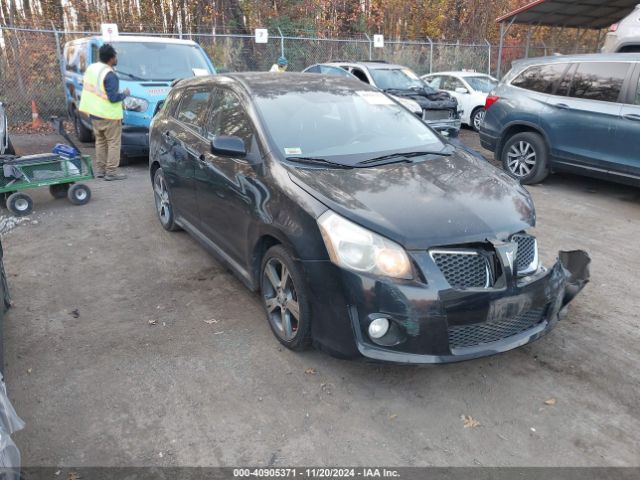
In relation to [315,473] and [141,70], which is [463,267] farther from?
[141,70]

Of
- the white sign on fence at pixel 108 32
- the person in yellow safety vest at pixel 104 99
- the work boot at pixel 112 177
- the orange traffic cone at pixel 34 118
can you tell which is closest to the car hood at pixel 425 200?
the person in yellow safety vest at pixel 104 99

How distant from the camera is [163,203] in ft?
19.2

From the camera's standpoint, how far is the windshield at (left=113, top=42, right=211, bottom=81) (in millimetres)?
9008

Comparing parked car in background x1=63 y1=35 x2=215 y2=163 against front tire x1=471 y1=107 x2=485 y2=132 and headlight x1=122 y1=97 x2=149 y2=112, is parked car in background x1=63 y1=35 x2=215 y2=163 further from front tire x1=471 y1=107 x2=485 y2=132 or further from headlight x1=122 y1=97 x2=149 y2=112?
front tire x1=471 y1=107 x2=485 y2=132

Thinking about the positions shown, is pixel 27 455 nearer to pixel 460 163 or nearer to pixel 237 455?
pixel 237 455

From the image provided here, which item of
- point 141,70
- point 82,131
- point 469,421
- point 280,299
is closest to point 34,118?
point 82,131

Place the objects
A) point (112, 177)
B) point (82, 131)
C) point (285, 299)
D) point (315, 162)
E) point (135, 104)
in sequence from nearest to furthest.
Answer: point (285, 299), point (315, 162), point (112, 177), point (135, 104), point (82, 131)

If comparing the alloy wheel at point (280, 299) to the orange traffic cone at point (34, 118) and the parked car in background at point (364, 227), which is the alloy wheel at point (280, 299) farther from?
Result: the orange traffic cone at point (34, 118)

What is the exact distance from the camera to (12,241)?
18.6 ft

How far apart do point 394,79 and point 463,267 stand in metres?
9.44

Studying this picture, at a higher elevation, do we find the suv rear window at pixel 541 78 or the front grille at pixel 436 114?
the suv rear window at pixel 541 78

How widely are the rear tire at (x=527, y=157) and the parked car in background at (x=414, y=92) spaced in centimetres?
222

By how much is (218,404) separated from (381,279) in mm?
1223

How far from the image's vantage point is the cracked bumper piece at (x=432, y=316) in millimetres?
2859
